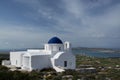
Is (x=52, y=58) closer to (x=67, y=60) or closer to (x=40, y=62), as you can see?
(x=40, y=62)

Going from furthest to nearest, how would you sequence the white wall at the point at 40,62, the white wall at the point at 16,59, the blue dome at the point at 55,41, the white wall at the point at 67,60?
the white wall at the point at 16,59, the blue dome at the point at 55,41, the white wall at the point at 67,60, the white wall at the point at 40,62

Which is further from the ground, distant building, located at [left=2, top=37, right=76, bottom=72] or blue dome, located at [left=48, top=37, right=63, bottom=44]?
blue dome, located at [left=48, top=37, right=63, bottom=44]

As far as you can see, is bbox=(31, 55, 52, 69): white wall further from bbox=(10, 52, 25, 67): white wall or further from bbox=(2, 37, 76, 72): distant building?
bbox=(10, 52, 25, 67): white wall

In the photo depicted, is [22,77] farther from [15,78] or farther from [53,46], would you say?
[53,46]

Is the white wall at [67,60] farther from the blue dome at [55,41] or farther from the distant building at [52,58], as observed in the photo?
the blue dome at [55,41]

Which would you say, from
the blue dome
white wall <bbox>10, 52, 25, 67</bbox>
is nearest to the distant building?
the blue dome

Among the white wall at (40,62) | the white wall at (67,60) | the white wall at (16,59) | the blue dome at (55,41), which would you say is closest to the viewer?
the white wall at (40,62)

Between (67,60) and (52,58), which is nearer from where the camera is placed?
(52,58)

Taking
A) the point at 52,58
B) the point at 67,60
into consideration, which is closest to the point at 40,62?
the point at 52,58

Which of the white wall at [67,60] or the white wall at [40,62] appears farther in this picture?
the white wall at [67,60]

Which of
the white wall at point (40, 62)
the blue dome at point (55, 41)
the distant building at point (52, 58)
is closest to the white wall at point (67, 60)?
the distant building at point (52, 58)

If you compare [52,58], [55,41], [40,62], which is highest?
[55,41]

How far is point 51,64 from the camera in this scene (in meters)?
30.2

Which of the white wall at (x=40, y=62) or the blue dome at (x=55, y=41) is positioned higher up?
the blue dome at (x=55, y=41)
